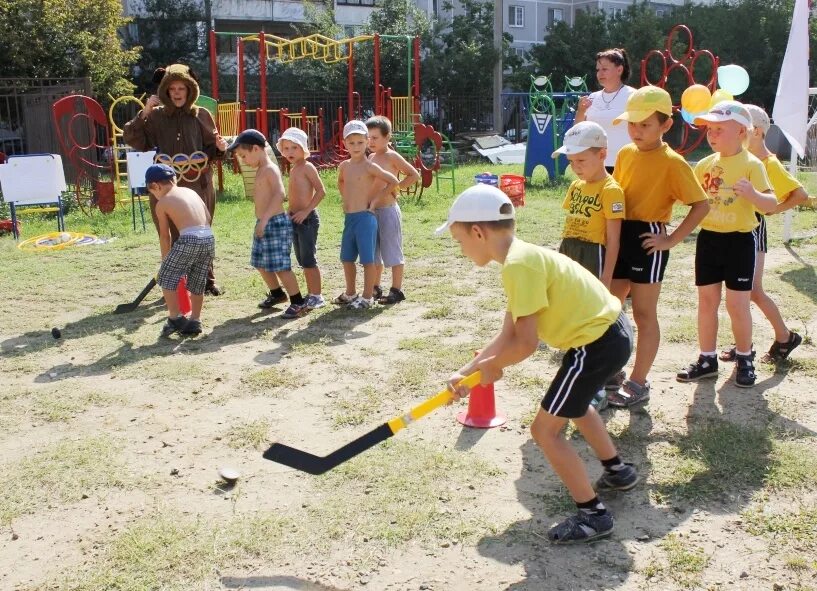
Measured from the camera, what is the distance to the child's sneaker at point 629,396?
444cm

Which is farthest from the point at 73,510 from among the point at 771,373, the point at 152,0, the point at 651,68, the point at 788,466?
the point at 651,68

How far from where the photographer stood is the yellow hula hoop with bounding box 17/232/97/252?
9.69 m

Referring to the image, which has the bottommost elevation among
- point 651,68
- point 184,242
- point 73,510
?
point 73,510

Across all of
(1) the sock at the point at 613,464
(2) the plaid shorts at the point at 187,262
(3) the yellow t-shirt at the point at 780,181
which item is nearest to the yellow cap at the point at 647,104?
(3) the yellow t-shirt at the point at 780,181

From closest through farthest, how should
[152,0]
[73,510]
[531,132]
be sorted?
[73,510] < [531,132] < [152,0]

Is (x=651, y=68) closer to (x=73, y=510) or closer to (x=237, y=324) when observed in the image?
(x=237, y=324)

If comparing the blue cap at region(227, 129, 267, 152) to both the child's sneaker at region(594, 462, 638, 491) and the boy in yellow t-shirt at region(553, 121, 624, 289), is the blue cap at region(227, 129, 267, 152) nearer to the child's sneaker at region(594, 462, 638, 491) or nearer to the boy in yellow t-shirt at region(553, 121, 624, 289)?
the boy in yellow t-shirt at region(553, 121, 624, 289)

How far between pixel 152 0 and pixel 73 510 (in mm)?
29381

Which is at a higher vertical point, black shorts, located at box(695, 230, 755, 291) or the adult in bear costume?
the adult in bear costume

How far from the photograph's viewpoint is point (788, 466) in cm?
370

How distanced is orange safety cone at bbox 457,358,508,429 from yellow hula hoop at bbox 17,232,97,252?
23.3 ft

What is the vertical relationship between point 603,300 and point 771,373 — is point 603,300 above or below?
above

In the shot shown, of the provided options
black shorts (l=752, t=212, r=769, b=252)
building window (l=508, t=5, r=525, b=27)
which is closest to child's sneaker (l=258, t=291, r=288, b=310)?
black shorts (l=752, t=212, r=769, b=252)

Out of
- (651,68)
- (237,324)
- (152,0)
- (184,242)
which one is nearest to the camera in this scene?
(184,242)
